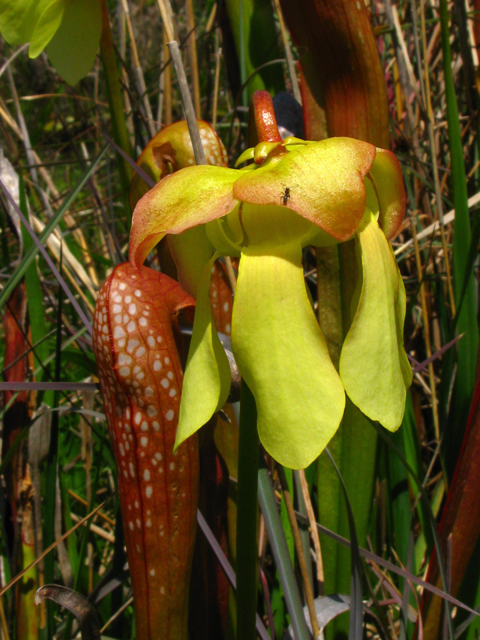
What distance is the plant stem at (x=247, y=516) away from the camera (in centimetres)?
40

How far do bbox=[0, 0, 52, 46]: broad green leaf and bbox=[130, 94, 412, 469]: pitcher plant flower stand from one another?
41 centimetres

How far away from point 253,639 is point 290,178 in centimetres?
38

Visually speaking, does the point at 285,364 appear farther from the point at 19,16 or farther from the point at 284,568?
the point at 19,16

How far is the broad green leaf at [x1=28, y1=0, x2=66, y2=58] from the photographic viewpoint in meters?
0.60

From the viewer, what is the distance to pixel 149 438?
53 centimetres

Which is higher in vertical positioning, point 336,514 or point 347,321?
point 347,321

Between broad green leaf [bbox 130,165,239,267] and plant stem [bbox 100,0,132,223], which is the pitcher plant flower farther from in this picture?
plant stem [bbox 100,0,132,223]

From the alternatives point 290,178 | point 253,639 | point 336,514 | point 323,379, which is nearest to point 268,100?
point 290,178

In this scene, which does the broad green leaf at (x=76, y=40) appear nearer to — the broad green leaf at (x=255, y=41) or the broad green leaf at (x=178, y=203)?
the broad green leaf at (x=255, y=41)

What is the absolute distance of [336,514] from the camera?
77 centimetres

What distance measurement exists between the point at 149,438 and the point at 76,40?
1.70 ft

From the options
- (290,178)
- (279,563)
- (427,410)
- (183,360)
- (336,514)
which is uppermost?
(290,178)

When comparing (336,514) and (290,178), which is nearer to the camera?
(290,178)

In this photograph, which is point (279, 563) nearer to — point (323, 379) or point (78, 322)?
point (323, 379)
